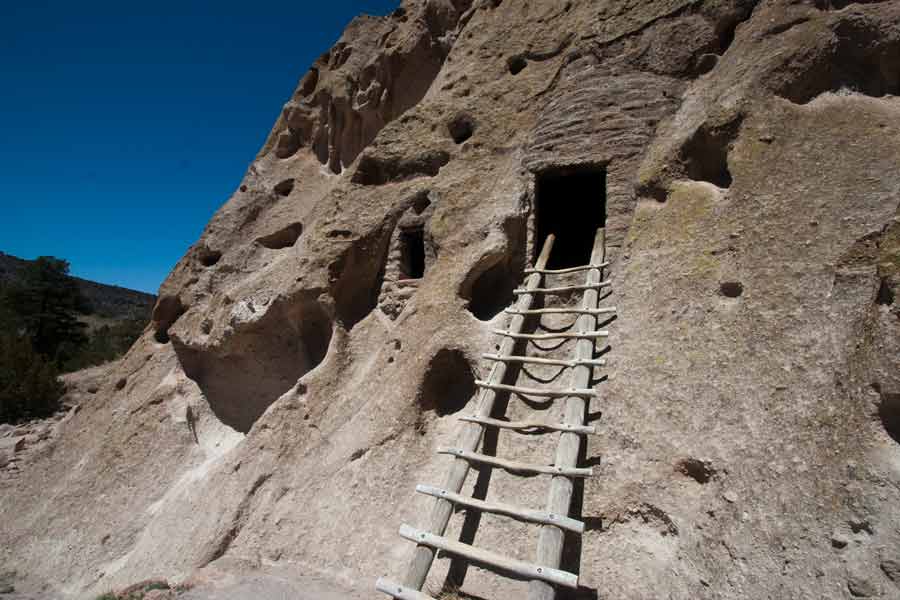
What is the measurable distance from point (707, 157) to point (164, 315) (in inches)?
310

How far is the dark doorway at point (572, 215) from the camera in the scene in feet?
21.2

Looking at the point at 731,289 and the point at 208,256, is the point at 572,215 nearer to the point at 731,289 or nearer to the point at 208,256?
the point at 731,289

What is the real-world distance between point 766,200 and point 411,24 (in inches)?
282

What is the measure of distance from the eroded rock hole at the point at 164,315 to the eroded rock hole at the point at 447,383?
554cm

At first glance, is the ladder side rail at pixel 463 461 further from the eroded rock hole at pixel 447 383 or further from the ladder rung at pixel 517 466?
the eroded rock hole at pixel 447 383

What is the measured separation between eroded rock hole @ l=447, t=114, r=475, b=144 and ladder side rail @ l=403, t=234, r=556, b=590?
2300 millimetres

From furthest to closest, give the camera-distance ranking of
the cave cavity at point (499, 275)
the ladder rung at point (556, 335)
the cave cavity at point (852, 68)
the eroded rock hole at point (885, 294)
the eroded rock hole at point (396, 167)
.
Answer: the eroded rock hole at point (396, 167), the cave cavity at point (499, 275), the cave cavity at point (852, 68), the ladder rung at point (556, 335), the eroded rock hole at point (885, 294)

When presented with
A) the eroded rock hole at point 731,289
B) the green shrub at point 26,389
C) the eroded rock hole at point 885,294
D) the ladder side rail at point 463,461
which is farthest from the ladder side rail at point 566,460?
the green shrub at point 26,389

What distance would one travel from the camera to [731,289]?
3.52m

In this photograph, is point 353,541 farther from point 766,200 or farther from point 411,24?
point 411,24

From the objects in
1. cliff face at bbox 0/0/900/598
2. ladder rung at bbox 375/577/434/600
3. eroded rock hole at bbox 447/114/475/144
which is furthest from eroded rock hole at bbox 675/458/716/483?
eroded rock hole at bbox 447/114/475/144

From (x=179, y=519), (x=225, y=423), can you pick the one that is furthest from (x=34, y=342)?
(x=179, y=519)

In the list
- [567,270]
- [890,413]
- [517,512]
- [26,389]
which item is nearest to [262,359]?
[567,270]

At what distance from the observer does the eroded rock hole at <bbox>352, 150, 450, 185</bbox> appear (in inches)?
244
